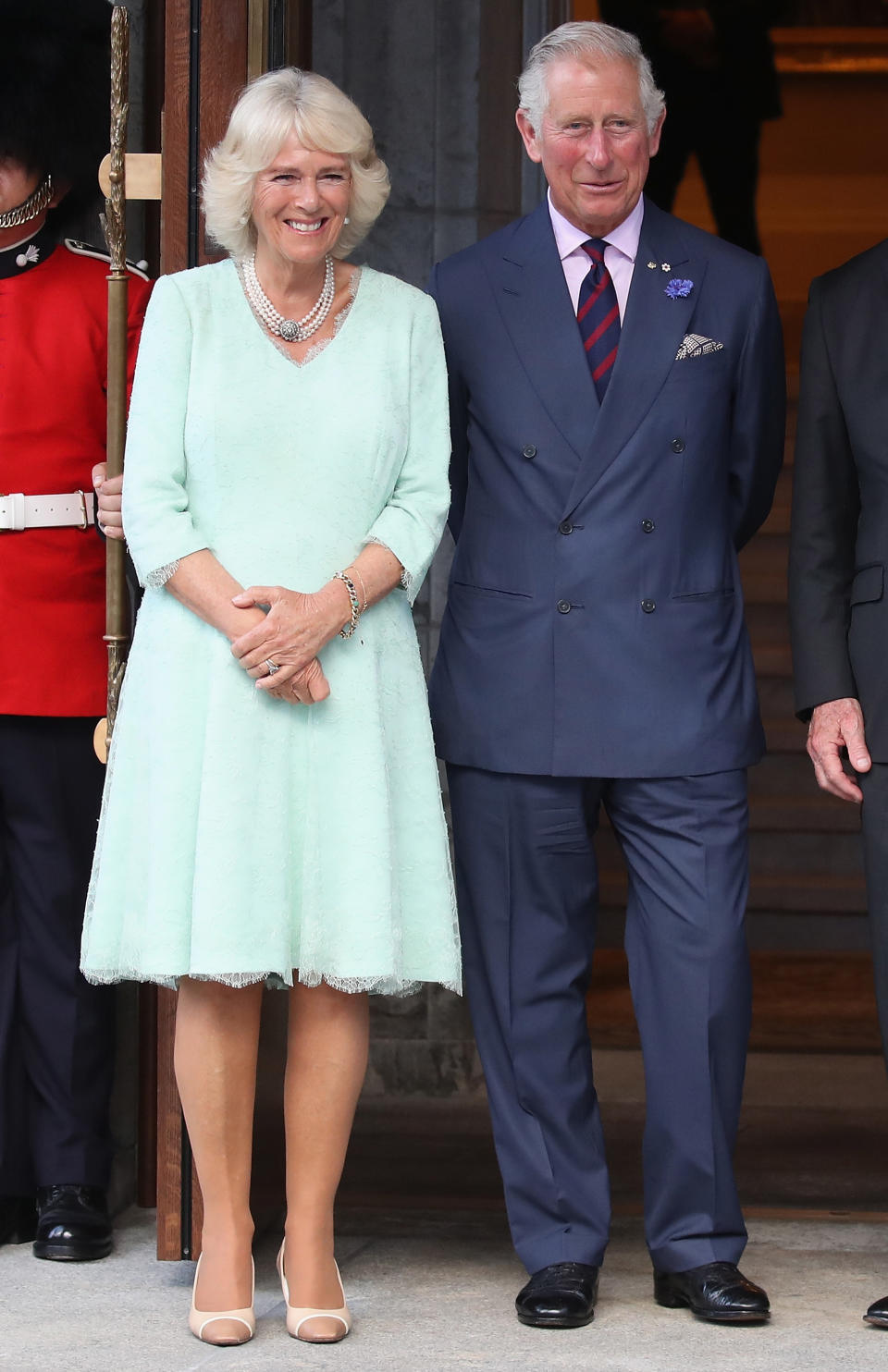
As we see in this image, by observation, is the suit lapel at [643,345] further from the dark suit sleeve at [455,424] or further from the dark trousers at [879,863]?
the dark trousers at [879,863]

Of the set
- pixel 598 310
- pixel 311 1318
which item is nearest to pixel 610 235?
pixel 598 310

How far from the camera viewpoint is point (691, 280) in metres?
3.43

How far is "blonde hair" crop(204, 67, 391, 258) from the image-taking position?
3199mm

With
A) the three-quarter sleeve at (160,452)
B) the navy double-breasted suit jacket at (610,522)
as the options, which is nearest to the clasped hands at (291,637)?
the three-quarter sleeve at (160,452)

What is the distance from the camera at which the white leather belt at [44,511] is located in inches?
147

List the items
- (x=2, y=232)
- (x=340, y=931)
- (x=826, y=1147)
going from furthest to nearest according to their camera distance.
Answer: (x=826, y=1147) → (x=2, y=232) → (x=340, y=931)

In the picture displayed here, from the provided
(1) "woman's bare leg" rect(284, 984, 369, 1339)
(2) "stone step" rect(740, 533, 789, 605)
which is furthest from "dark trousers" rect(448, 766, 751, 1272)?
(2) "stone step" rect(740, 533, 789, 605)

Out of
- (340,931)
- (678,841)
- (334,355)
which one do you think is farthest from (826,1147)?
(334,355)

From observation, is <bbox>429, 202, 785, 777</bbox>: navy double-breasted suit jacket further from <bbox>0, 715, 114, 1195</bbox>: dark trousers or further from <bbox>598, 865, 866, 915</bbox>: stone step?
<bbox>598, 865, 866, 915</bbox>: stone step

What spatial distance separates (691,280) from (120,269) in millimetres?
907

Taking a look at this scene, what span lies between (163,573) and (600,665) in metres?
0.66

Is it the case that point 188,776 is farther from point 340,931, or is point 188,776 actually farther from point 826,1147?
point 826,1147

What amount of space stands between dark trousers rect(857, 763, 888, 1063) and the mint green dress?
617 millimetres

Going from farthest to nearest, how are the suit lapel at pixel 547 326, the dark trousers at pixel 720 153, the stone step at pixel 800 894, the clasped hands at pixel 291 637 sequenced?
the dark trousers at pixel 720 153 → the stone step at pixel 800 894 → the suit lapel at pixel 547 326 → the clasped hands at pixel 291 637
